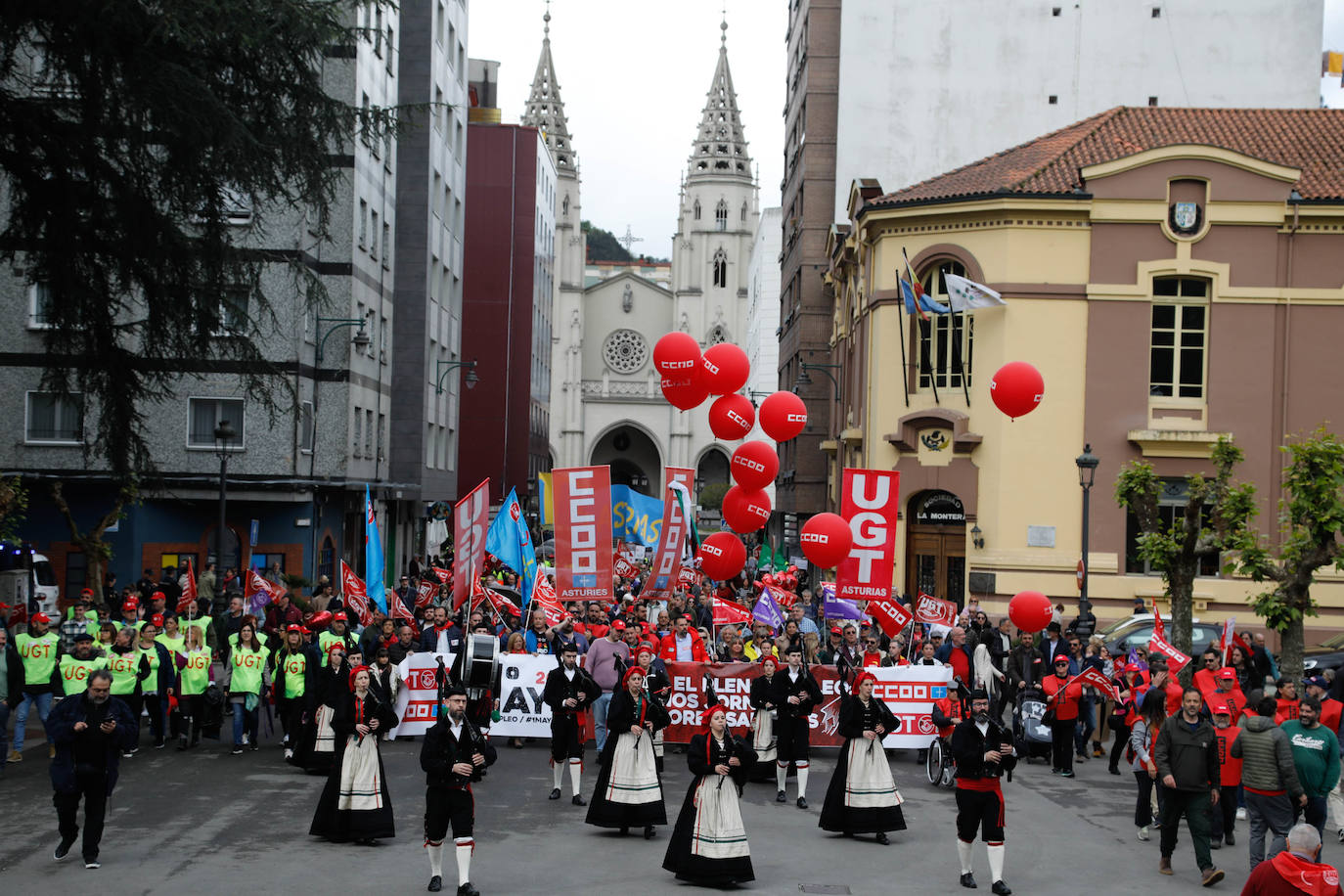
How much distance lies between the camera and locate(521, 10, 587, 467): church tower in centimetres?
11119

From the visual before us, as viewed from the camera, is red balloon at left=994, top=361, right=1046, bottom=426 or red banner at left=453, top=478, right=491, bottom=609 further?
red balloon at left=994, top=361, right=1046, bottom=426

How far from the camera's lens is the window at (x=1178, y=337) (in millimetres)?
30797

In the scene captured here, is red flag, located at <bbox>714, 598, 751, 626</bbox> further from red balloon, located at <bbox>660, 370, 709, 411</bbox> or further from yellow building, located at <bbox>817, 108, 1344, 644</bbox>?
yellow building, located at <bbox>817, 108, 1344, 644</bbox>

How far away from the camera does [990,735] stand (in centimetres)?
1175

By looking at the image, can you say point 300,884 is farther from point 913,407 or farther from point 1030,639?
point 913,407

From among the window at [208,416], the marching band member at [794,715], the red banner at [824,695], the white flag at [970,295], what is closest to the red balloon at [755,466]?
the red banner at [824,695]

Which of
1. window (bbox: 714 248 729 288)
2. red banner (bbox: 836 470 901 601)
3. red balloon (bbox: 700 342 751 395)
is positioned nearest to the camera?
red banner (bbox: 836 470 901 601)

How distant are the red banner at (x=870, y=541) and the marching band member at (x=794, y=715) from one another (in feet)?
14.9

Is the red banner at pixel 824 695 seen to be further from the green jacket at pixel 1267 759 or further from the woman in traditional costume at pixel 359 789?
the green jacket at pixel 1267 759

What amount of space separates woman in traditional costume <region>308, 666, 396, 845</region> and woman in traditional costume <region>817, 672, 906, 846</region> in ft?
13.1

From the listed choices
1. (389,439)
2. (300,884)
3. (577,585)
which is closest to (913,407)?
(577,585)

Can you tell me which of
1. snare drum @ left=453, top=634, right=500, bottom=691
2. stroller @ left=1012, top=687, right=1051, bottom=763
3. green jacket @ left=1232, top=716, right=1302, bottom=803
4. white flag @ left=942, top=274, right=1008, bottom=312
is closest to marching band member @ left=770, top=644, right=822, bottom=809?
snare drum @ left=453, top=634, right=500, bottom=691

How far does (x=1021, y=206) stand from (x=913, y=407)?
509 cm

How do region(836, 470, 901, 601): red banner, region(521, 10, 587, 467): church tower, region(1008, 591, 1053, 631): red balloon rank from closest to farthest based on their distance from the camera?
region(836, 470, 901, 601): red banner < region(1008, 591, 1053, 631): red balloon < region(521, 10, 587, 467): church tower
